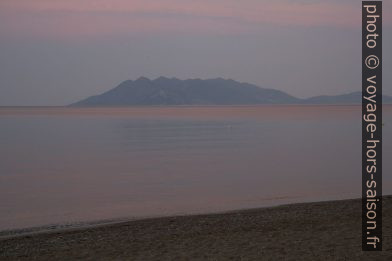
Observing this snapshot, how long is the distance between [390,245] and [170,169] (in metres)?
18.2

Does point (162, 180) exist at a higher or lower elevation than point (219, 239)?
higher

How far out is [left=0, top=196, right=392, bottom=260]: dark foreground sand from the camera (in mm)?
8289

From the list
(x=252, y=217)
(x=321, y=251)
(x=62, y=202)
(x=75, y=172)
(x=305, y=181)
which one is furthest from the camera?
(x=75, y=172)

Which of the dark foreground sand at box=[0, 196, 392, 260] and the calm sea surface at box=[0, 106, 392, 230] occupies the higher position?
the calm sea surface at box=[0, 106, 392, 230]

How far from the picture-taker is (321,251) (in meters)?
8.18

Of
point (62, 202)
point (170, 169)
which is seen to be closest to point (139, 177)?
point (170, 169)

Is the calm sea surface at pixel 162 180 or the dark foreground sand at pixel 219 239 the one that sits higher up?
the calm sea surface at pixel 162 180

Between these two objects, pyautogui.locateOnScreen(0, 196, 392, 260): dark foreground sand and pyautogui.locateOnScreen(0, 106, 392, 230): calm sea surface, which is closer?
pyautogui.locateOnScreen(0, 196, 392, 260): dark foreground sand

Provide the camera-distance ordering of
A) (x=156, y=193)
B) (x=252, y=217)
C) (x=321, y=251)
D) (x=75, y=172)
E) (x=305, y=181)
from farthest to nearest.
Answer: (x=75, y=172), (x=305, y=181), (x=156, y=193), (x=252, y=217), (x=321, y=251)

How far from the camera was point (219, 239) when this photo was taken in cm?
958

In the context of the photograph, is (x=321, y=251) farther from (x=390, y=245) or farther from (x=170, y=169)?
(x=170, y=169)

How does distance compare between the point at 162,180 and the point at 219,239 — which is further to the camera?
the point at 162,180

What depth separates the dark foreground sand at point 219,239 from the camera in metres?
8.29

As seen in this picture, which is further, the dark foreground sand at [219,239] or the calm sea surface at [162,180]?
the calm sea surface at [162,180]
